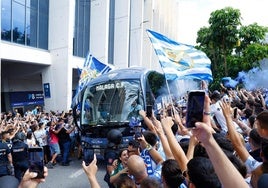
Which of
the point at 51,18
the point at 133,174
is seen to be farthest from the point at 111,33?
the point at 133,174

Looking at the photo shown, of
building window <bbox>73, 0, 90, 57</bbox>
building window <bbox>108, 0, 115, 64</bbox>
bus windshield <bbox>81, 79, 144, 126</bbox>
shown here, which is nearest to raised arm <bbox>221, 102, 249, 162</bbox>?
bus windshield <bbox>81, 79, 144, 126</bbox>

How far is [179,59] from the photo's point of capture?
10125 millimetres

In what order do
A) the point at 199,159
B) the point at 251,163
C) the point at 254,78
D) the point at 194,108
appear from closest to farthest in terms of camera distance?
1. the point at 194,108
2. the point at 199,159
3. the point at 251,163
4. the point at 254,78

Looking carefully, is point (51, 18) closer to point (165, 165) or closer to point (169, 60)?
point (169, 60)

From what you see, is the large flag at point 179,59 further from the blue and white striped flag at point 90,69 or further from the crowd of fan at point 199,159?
the blue and white striped flag at point 90,69

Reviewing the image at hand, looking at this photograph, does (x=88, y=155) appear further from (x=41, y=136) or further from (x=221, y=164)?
(x=221, y=164)

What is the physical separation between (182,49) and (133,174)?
7253 millimetres

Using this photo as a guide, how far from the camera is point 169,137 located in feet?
11.3

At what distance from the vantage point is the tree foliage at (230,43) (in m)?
23.8

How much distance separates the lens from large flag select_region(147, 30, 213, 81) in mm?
9719

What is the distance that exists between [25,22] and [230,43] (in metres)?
13.9

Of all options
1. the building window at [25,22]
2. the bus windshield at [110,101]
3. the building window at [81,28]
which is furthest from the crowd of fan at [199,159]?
the building window at [81,28]

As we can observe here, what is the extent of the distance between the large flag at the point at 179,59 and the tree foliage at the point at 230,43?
559 inches

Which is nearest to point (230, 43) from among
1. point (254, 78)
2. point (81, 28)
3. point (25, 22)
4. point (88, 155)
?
point (254, 78)
